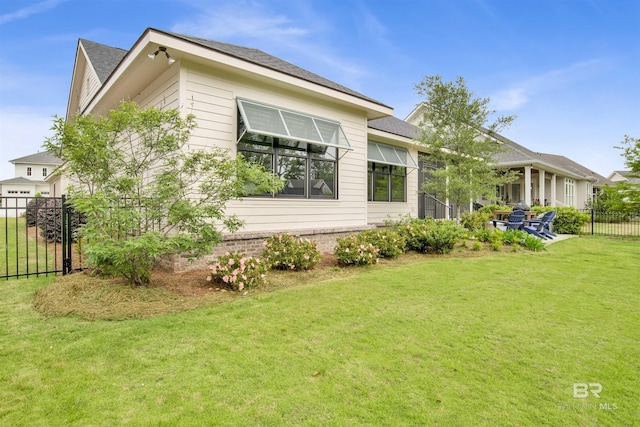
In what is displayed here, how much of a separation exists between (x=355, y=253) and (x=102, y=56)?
12.1m

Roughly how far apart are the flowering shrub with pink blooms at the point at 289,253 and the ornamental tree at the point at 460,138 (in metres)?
6.84

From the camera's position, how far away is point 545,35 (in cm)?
1330

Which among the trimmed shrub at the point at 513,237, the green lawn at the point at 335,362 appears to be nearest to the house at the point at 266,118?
the green lawn at the point at 335,362

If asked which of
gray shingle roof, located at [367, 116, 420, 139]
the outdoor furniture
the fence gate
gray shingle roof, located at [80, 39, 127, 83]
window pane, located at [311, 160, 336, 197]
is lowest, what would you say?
the fence gate

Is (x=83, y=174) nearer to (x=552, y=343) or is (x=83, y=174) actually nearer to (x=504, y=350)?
(x=504, y=350)

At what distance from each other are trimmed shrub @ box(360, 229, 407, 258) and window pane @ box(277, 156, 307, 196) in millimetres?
1917

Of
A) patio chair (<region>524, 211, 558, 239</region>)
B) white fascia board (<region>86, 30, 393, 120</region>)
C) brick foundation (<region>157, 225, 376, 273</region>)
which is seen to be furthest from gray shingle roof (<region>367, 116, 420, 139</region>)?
patio chair (<region>524, 211, 558, 239</region>)

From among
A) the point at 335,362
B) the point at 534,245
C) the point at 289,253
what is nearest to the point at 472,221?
the point at 534,245

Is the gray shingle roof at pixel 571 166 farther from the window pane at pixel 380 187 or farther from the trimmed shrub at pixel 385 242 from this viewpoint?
the trimmed shrub at pixel 385 242

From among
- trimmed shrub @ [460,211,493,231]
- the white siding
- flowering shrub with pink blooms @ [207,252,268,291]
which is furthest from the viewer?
trimmed shrub @ [460,211,493,231]

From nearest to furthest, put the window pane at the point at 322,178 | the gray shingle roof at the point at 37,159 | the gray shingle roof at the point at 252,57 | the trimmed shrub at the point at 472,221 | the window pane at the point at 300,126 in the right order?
the gray shingle roof at the point at 252,57 < the window pane at the point at 300,126 < the window pane at the point at 322,178 < the trimmed shrub at the point at 472,221 < the gray shingle roof at the point at 37,159

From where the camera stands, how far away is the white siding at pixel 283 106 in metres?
6.27

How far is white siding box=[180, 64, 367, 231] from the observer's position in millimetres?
6266

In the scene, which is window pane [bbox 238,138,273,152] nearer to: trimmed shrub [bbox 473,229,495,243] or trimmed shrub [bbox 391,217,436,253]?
trimmed shrub [bbox 391,217,436,253]
